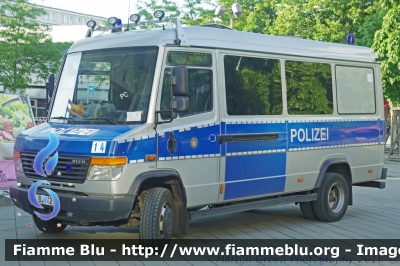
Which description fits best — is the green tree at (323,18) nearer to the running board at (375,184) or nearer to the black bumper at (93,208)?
the running board at (375,184)

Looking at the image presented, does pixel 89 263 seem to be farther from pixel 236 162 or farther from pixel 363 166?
pixel 363 166

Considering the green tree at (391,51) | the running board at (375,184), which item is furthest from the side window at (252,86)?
the green tree at (391,51)

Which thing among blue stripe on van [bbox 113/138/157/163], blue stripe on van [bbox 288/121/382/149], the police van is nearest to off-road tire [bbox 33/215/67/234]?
the police van

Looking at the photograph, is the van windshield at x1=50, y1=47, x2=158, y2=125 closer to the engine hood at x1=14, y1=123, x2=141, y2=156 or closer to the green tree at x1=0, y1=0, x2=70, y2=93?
the engine hood at x1=14, y1=123, x2=141, y2=156

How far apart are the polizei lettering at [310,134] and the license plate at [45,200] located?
395cm

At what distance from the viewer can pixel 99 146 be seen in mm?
7516

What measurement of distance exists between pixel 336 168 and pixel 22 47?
1181 inches

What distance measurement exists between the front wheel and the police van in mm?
26

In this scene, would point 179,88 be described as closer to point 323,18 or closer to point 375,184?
point 375,184

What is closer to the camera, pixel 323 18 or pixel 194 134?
pixel 194 134

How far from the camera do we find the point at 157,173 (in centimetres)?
791

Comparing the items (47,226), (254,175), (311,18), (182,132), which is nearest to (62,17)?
(311,18)

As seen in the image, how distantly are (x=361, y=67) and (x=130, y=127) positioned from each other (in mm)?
5489

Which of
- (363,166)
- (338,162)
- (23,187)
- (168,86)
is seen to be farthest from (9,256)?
(363,166)
